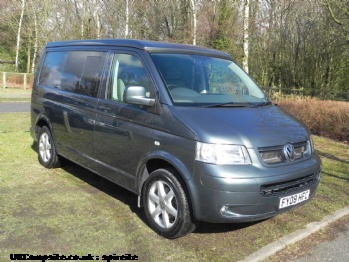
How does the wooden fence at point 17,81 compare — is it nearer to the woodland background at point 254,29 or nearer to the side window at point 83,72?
the woodland background at point 254,29

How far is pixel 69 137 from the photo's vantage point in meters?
5.16

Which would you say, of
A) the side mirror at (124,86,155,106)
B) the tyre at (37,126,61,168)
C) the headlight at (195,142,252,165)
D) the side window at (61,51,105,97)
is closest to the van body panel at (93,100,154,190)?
the side mirror at (124,86,155,106)

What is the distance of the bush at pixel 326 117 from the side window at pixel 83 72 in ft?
22.8

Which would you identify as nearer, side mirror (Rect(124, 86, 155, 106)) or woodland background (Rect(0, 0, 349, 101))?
side mirror (Rect(124, 86, 155, 106))

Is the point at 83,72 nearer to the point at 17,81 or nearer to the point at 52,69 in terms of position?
the point at 52,69

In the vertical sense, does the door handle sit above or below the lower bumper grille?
above

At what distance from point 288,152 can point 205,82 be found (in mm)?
1315

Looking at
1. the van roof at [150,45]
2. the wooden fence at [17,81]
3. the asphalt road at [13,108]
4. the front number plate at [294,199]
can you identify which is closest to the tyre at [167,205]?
the front number plate at [294,199]

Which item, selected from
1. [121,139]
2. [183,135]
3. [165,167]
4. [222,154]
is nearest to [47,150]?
[121,139]

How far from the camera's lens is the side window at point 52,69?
565 cm

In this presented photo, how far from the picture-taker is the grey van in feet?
10.8

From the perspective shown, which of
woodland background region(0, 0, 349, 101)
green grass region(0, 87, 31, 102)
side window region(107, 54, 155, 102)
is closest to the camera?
side window region(107, 54, 155, 102)

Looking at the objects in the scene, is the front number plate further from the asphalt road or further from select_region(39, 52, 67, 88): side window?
the asphalt road

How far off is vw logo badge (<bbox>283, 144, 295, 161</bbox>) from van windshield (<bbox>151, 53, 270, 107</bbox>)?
0.77m
